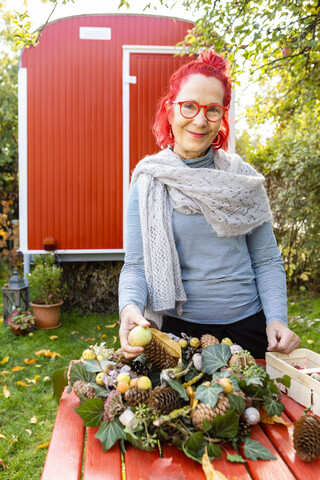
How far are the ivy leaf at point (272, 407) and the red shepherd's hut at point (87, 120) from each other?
4514 mm

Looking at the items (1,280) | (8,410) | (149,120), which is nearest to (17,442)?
(8,410)

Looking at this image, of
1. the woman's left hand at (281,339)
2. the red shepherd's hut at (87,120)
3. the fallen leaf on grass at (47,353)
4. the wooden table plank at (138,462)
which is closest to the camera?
the wooden table plank at (138,462)

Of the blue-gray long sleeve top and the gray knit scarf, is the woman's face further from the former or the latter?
the blue-gray long sleeve top

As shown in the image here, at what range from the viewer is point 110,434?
989mm

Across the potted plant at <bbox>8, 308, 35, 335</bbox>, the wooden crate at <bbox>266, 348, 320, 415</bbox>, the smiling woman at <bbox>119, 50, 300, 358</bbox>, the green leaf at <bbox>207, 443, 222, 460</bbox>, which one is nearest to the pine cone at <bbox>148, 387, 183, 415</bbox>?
the green leaf at <bbox>207, 443, 222, 460</bbox>

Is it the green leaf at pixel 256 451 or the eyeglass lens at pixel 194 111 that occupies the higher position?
the eyeglass lens at pixel 194 111

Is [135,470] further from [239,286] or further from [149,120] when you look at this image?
[149,120]

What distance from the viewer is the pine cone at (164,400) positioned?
3.22 feet

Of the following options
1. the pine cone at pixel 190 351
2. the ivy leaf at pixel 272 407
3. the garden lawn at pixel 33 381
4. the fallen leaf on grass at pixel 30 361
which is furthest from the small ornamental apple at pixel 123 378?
the fallen leaf on grass at pixel 30 361

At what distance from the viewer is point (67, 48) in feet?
17.6

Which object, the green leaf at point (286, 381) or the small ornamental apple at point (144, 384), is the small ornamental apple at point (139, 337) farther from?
the green leaf at point (286, 381)

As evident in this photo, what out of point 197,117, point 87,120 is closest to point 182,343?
point 197,117

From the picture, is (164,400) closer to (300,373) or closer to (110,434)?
(110,434)

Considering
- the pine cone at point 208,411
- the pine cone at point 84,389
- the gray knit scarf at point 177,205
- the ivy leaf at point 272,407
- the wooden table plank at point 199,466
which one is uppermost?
the gray knit scarf at point 177,205
